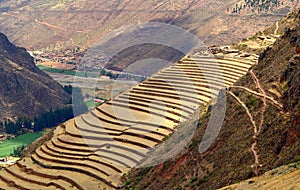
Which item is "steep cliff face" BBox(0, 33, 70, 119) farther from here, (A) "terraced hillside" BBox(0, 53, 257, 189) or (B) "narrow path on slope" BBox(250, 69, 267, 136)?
(B) "narrow path on slope" BBox(250, 69, 267, 136)

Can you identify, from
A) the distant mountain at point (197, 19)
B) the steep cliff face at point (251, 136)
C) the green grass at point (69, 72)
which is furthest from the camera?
the green grass at point (69, 72)

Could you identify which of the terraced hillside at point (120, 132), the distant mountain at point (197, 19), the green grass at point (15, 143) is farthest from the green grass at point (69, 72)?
the terraced hillside at point (120, 132)

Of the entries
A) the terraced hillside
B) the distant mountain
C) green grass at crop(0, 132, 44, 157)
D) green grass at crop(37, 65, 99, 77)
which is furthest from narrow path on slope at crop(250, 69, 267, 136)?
green grass at crop(37, 65, 99, 77)

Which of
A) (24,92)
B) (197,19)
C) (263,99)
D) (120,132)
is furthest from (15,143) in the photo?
(197,19)

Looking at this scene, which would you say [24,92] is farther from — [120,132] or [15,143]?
[120,132]

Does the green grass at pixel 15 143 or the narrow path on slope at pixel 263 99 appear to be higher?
the narrow path on slope at pixel 263 99

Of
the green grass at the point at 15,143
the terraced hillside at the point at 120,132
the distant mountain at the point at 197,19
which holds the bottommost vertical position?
the green grass at the point at 15,143

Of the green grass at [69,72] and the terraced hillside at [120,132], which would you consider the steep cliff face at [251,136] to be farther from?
the green grass at [69,72]
